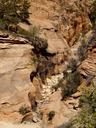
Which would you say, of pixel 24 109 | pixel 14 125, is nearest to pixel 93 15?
pixel 24 109

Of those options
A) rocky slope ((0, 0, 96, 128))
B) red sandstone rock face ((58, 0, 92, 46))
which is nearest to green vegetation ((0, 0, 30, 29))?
rocky slope ((0, 0, 96, 128))

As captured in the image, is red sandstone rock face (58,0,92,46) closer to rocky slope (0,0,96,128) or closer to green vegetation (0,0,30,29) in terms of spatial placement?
rocky slope (0,0,96,128)

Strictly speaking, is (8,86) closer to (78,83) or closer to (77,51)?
(78,83)

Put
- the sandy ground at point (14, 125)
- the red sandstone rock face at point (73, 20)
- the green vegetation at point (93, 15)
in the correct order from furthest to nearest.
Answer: the green vegetation at point (93, 15) → the red sandstone rock face at point (73, 20) → the sandy ground at point (14, 125)

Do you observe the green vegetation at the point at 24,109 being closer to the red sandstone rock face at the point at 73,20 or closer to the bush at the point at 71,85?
the bush at the point at 71,85

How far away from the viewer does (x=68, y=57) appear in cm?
3853

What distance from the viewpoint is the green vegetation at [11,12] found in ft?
117

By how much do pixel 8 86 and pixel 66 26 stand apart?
566 inches

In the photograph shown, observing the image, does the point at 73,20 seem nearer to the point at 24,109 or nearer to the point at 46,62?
the point at 46,62

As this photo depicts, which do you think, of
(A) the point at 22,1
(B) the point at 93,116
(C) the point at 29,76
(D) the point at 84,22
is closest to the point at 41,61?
(C) the point at 29,76

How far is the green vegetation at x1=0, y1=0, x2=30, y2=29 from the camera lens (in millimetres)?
35631

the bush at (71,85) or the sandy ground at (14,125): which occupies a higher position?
the bush at (71,85)

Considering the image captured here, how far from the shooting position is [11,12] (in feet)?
120

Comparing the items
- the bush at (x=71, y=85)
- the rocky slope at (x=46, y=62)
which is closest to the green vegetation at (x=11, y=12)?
the rocky slope at (x=46, y=62)
